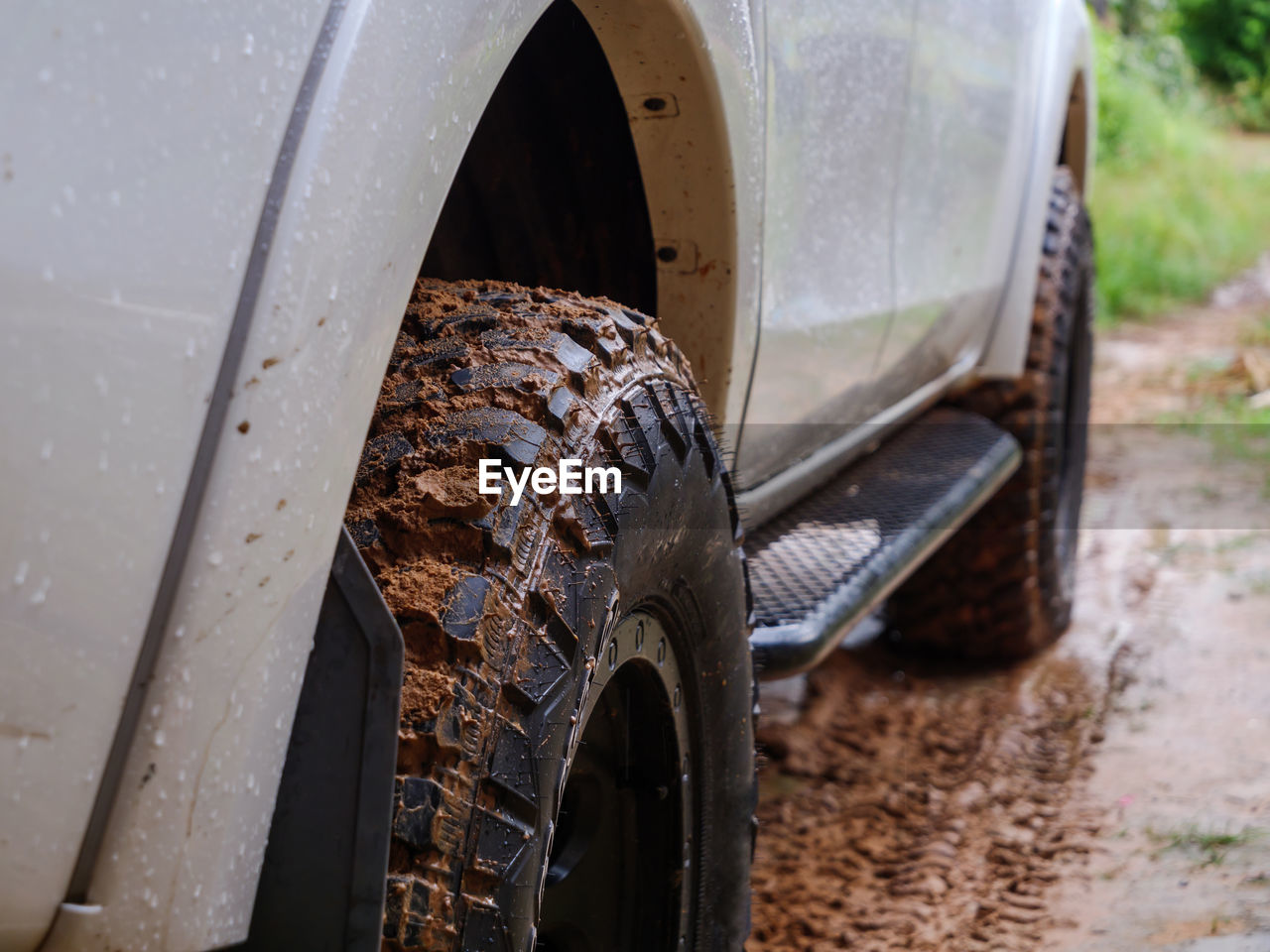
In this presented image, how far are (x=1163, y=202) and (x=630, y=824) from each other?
34.6ft

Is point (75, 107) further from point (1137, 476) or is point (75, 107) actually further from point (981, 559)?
point (1137, 476)

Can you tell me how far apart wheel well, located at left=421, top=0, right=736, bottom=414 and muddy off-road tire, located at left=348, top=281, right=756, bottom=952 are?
15 cm

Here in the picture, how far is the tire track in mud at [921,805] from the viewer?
7.02 feet

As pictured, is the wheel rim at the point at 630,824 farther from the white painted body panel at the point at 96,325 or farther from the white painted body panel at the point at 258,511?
the white painted body panel at the point at 96,325

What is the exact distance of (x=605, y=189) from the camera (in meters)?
1.51

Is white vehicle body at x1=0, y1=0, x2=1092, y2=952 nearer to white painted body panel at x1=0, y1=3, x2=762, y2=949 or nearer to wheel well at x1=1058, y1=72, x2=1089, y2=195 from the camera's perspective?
white painted body panel at x1=0, y1=3, x2=762, y2=949

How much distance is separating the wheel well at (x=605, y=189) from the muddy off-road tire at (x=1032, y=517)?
1.79 metres

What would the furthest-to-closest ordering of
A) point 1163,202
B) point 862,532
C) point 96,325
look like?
1. point 1163,202
2. point 862,532
3. point 96,325

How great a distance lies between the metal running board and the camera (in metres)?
1.74

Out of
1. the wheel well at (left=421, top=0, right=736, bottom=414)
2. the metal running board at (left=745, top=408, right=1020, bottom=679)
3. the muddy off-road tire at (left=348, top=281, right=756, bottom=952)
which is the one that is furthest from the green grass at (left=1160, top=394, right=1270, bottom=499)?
the muddy off-road tire at (left=348, top=281, right=756, bottom=952)

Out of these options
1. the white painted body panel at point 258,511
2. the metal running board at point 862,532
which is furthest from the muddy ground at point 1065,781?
the white painted body panel at point 258,511

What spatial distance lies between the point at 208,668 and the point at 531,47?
906mm

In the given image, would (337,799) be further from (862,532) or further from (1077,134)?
(1077,134)

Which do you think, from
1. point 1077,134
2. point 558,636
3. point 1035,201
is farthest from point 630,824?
point 1077,134
